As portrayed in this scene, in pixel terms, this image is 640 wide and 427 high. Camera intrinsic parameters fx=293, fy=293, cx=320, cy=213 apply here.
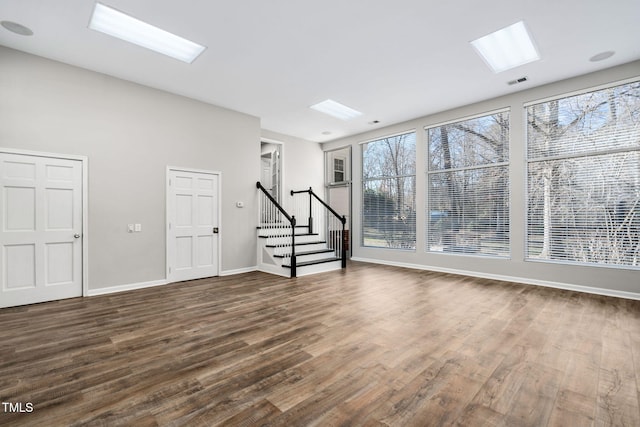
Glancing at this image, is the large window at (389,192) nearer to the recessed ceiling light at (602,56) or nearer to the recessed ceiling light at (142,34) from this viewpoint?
the recessed ceiling light at (602,56)

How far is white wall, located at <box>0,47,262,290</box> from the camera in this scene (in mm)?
A: 3955

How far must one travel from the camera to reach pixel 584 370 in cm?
228

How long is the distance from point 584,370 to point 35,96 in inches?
267

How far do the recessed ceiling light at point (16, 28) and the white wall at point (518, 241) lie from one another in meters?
6.33

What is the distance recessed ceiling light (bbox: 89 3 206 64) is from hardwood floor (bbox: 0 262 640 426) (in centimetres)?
340

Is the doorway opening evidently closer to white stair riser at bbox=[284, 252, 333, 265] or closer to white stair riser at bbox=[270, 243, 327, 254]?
white stair riser at bbox=[270, 243, 327, 254]

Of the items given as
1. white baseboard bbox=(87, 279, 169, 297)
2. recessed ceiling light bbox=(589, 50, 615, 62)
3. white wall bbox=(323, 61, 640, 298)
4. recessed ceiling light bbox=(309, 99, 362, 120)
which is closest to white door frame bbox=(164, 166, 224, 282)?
white baseboard bbox=(87, 279, 169, 297)

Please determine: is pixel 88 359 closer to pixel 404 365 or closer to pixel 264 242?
pixel 404 365

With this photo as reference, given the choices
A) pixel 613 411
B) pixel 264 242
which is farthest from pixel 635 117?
pixel 264 242

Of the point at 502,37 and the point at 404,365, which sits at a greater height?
the point at 502,37

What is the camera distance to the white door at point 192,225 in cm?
523

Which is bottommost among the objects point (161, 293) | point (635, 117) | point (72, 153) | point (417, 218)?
point (161, 293)

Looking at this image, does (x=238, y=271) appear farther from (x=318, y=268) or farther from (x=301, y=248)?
(x=318, y=268)

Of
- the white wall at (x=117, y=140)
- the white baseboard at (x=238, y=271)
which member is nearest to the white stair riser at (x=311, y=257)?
the white baseboard at (x=238, y=271)
